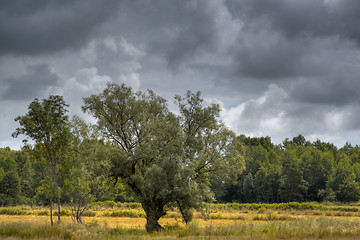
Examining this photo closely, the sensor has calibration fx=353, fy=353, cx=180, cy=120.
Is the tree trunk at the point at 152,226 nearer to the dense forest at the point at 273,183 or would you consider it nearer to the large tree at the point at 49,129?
the large tree at the point at 49,129

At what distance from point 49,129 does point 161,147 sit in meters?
8.69

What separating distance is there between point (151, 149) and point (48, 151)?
803 cm

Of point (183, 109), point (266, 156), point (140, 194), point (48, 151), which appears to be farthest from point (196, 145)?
point (266, 156)

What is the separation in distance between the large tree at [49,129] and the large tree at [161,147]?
118 inches

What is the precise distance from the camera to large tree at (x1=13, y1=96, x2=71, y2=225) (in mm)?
26922

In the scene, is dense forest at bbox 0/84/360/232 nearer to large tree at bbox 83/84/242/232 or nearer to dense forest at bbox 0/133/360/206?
large tree at bbox 83/84/242/232

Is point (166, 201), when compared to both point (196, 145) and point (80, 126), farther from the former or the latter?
point (80, 126)

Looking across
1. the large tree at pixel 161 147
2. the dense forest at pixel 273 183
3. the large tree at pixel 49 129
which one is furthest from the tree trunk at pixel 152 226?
the dense forest at pixel 273 183

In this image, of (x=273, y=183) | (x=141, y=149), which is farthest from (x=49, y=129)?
(x=273, y=183)

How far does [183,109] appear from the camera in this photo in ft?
97.0

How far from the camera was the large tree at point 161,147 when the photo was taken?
2623 cm

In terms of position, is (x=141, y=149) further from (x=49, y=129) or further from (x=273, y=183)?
(x=273, y=183)

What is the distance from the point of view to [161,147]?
27641 millimetres

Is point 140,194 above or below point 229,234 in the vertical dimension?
above
